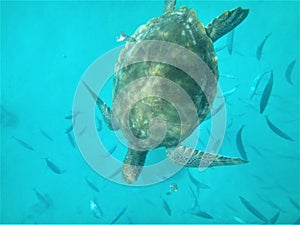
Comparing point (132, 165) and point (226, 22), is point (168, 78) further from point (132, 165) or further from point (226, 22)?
point (132, 165)

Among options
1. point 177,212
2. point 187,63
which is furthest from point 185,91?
point 177,212

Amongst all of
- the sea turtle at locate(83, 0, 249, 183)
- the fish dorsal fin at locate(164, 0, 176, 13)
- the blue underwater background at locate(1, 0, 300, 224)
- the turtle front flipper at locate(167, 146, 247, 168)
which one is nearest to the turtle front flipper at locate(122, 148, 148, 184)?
the sea turtle at locate(83, 0, 249, 183)

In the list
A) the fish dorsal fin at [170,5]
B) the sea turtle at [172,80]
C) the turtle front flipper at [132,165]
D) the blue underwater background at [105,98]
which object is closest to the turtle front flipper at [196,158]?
the sea turtle at [172,80]

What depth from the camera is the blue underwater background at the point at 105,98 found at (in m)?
6.47

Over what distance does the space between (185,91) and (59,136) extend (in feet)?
17.7

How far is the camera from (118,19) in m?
6.80

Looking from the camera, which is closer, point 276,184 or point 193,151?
point 193,151

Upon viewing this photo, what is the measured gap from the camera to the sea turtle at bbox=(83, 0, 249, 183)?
2.20m

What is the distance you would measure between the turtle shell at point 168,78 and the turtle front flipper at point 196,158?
87mm

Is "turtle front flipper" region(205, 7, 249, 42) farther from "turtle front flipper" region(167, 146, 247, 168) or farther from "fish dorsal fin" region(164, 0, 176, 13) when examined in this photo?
"turtle front flipper" region(167, 146, 247, 168)

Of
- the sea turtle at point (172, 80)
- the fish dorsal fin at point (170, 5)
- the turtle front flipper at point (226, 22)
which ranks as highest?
the fish dorsal fin at point (170, 5)

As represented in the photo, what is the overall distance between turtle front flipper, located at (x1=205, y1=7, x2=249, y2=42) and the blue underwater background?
403 cm

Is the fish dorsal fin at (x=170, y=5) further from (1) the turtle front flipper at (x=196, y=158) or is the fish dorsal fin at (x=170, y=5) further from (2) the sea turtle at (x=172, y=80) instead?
(1) the turtle front flipper at (x=196, y=158)

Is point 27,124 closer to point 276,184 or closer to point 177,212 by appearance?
point 177,212
